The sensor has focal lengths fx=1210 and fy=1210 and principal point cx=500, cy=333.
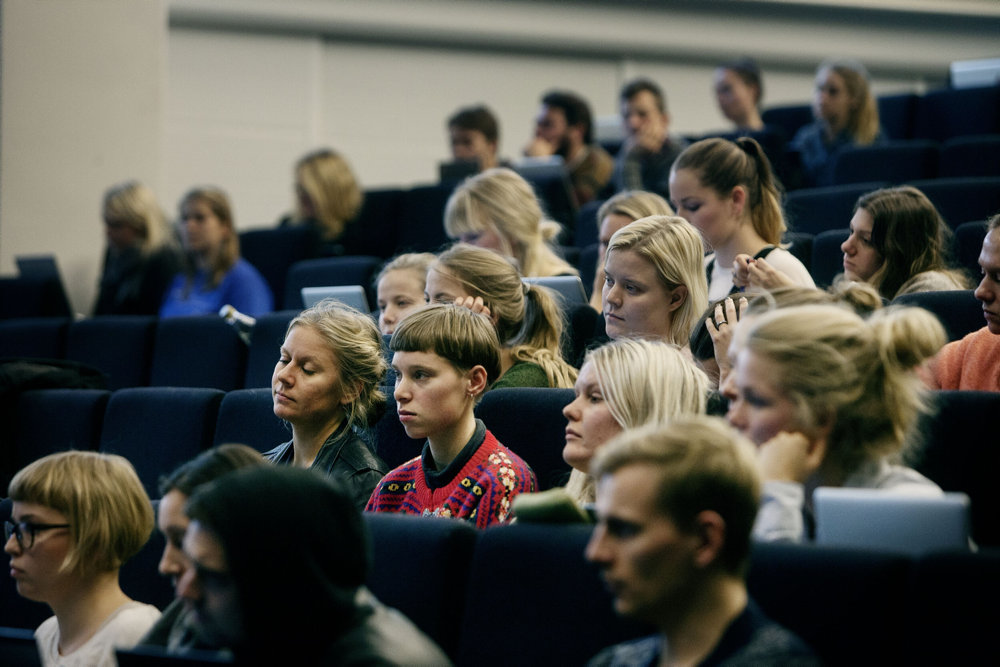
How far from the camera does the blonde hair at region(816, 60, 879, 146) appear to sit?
4.39 metres

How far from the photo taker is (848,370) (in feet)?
4.50

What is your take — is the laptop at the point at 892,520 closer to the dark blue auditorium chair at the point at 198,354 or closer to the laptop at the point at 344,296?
the laptop at the point at 344,296

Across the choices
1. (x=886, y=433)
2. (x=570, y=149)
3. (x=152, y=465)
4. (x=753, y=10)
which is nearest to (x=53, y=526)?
(x=152, y=465)

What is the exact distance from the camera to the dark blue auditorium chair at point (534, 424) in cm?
196

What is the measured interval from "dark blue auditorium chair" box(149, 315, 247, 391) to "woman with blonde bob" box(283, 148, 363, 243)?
3.82ft

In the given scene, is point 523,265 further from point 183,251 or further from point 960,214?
point 183,251

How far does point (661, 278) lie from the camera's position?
2201mm

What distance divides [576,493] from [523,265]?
128 centimetres

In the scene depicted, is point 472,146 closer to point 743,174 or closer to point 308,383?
point 743,174

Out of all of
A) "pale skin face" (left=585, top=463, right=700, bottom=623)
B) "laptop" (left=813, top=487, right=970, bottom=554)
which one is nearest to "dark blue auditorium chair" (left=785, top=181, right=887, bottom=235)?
"laptop" (left=813, top=487, right=970, bottom=554)

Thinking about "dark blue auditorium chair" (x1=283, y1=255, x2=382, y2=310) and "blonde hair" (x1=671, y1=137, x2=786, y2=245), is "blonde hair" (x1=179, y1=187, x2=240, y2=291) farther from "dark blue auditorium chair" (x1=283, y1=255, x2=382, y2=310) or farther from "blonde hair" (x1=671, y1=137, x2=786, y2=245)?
"blonde hair" (x1=671, y1=137, x2=786, y2=245)

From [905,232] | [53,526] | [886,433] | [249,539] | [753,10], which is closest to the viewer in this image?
[249,539]

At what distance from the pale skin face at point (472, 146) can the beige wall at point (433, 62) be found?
140 centimetres

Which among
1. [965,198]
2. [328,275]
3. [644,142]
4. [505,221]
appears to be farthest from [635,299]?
[644,142]
